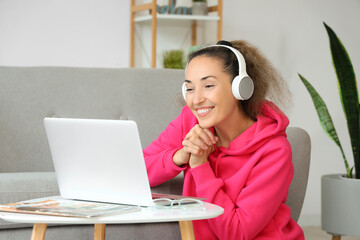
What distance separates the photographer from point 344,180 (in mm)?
2668

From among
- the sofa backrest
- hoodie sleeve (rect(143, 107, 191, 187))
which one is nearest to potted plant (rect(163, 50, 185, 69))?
Result: the sofa backrest

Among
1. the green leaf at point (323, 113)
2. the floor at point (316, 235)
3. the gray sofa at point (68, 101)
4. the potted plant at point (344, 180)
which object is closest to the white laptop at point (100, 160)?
the gray sofa at point (68, 101)

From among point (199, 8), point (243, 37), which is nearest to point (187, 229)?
point (199, 8)

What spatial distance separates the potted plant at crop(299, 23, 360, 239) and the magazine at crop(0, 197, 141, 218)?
1.72 metres

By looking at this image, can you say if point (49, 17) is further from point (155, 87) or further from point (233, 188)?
point (233, 188)

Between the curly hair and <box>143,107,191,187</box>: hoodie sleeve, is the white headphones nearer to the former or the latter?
the curly hair

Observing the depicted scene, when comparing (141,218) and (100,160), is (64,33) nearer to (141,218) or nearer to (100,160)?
(100,160)

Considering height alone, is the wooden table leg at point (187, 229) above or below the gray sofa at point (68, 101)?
below

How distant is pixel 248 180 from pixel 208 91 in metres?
0.26

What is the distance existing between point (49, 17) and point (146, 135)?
3.80ft

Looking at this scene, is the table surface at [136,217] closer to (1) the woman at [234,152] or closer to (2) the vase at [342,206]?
(1) the woman at [234,152]

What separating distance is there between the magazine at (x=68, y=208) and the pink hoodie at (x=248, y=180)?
0.98 feet

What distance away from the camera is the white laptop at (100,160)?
3.84 feet

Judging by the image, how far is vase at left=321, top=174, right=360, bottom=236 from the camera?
2633 millimetres
